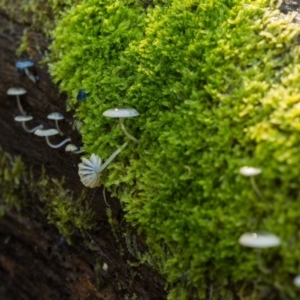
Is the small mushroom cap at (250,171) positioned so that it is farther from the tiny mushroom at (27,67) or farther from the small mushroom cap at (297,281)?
the tiny mushroom at (27,67)

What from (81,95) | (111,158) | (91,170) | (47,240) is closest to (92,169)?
(91,170)

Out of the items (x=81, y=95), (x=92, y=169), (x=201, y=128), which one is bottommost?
(x=92, y=169)

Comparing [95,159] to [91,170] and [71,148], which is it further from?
[71,148]

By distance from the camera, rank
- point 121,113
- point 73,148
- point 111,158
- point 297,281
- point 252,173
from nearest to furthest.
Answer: point 297,281 < point 252,173 < point 121,113 < point 111,158 < point 73,148

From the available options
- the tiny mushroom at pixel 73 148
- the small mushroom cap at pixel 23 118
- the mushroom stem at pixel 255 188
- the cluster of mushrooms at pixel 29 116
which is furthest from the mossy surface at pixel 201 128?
the small mushroom cap at pixel 23 118

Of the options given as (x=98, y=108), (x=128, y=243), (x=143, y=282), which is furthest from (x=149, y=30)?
(x=143, y=282)

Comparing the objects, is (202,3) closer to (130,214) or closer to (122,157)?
(122,157)
